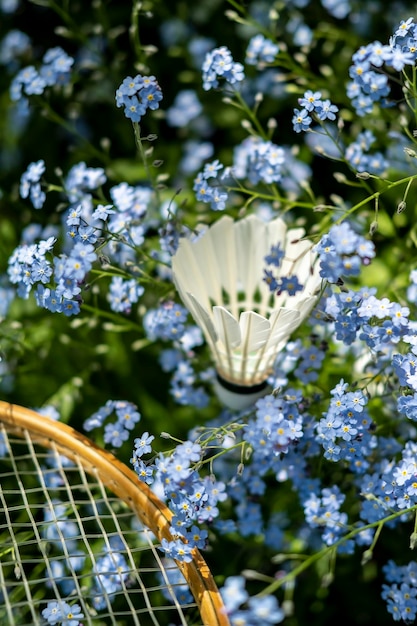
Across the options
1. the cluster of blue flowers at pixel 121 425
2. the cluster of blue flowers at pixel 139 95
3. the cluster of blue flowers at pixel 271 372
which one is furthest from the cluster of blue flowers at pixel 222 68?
the cluster of blue flowers at pixel 121 425

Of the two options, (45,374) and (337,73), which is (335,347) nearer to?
(45,374)

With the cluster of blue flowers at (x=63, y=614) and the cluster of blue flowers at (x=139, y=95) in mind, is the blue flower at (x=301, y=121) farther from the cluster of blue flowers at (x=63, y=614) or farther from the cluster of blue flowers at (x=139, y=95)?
the cluster of blue flowers at (x=63, y=614)

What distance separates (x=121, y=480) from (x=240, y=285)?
2.01 feet

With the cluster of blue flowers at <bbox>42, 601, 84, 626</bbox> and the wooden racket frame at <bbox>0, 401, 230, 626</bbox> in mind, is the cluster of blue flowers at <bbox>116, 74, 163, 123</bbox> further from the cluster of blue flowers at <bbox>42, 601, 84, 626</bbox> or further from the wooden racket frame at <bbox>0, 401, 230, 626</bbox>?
the cluster of blue flowers at <bbox>42, 601, 84, 626</bbox>

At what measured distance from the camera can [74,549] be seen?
7.06ft

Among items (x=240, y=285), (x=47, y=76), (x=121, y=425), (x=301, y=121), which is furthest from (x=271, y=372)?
(x=47, y=76)

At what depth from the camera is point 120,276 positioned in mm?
1998

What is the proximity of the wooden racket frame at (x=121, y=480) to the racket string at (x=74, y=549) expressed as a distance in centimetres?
2

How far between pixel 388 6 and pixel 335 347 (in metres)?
1.45

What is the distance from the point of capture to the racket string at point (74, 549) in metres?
1.79

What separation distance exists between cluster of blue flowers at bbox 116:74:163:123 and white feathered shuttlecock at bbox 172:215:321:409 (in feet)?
1.08

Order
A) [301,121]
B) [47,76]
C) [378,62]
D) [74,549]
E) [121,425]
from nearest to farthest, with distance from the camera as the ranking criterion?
[301,121]
[378,62]
[121,425]
[74,549]
[47,76]

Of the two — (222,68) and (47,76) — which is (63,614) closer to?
(222,68)

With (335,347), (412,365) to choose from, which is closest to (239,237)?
(335,347)
